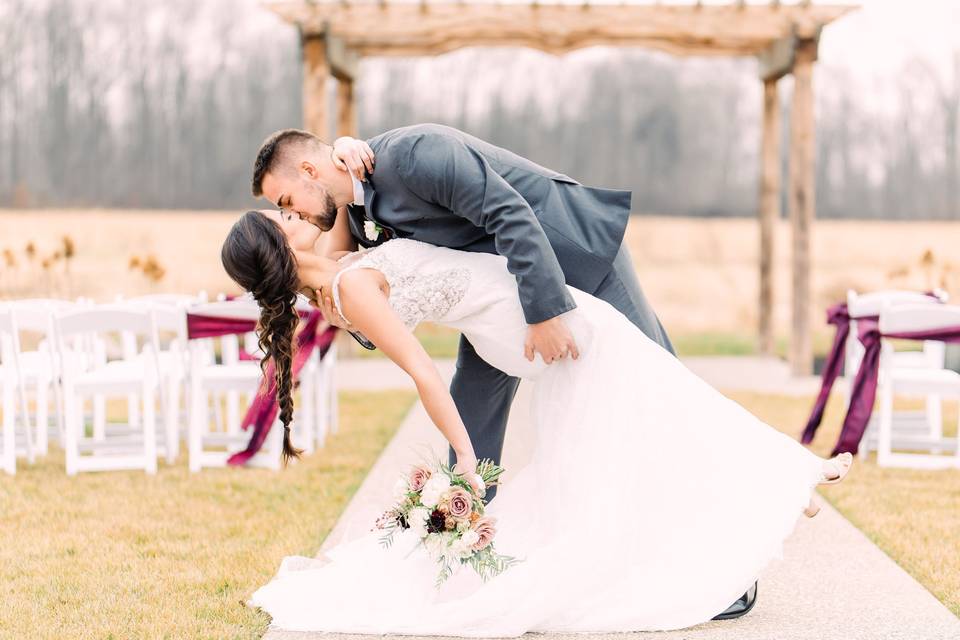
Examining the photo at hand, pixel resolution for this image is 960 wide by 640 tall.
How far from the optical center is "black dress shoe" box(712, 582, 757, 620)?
3.18 metres

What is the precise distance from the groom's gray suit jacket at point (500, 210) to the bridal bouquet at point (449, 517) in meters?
0.48

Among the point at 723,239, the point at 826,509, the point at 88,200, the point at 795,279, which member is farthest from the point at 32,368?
the point at 723,239

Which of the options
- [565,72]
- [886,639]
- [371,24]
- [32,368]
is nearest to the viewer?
[886,639]

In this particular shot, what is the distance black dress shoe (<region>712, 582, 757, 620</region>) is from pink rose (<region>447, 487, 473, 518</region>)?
2.58 feet

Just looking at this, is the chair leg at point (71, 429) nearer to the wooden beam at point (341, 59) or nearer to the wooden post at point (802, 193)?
the wooden beam at point (341, 59)

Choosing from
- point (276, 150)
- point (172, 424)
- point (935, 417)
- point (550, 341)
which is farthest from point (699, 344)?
point (276, 150)

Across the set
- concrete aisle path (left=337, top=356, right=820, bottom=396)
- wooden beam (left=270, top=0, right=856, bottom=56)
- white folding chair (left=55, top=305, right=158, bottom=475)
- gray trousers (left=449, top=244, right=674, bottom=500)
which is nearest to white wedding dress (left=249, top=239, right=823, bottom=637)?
gray trousers (left=449, top=244, right=674, bottom=500)

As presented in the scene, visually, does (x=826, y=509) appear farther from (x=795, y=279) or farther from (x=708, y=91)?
(x=708, y=91)

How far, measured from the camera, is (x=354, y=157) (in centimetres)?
291

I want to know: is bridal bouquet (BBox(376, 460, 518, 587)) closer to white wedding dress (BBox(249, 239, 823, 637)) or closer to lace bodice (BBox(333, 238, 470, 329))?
white wedding dress (BBox(249, 239, 823, 637))

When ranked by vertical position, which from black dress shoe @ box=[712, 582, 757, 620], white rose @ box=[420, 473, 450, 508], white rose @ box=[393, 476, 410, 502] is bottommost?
black dress shoe @ box=[712, 582, 757, 620]

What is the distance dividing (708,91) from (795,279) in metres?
5.28

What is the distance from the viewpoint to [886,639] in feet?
9.95

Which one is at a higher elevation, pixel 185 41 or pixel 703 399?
pixel 185 41
